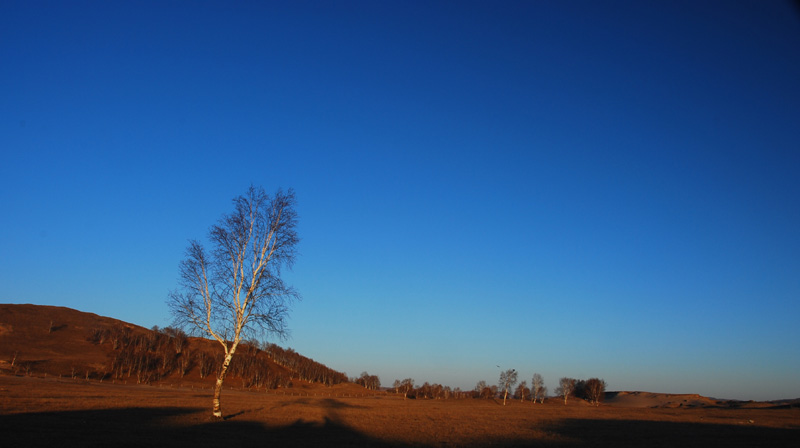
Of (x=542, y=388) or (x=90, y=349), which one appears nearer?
(x=90, y=349)

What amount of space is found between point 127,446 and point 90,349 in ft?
487

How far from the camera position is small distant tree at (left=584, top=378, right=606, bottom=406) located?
519ft

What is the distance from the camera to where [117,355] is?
Answer: 12631 cm

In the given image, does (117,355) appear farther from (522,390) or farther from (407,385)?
(522,390)

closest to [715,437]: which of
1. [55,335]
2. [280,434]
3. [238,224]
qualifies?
[280,434]

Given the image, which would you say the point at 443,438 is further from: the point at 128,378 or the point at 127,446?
the point at 128,378

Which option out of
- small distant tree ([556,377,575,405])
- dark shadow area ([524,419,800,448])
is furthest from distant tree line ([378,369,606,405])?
dark shadow area ([524,419,800,448])

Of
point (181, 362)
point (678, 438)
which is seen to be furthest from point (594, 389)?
point (678, 438)

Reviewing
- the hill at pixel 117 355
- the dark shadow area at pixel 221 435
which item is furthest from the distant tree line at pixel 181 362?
the dark shadow area at pixel 221 435

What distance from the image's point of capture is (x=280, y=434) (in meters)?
24.0

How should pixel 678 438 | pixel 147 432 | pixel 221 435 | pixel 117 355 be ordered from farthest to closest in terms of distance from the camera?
pixel 117 355, pixel 678 438, pixel 221 435, pixel 147 432

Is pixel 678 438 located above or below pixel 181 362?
above

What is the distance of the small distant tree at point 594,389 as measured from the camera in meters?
158

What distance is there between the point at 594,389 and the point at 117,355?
14753cm
